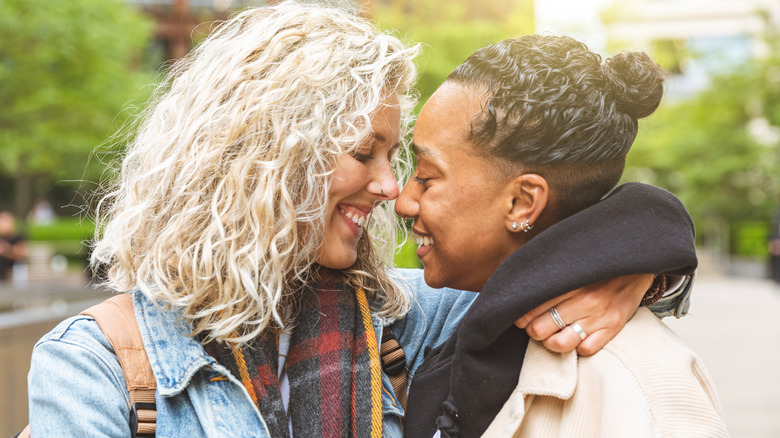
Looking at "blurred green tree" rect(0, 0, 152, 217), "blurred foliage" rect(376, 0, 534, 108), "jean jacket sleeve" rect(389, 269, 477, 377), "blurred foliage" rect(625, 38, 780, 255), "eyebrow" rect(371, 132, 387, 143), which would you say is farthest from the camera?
"blurred foliage" rect(625, 38, 780, 255)

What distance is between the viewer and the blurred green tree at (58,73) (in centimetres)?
1241

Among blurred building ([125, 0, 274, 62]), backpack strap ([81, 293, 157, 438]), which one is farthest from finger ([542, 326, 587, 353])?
blurred building ([125, 0, 274, 62])

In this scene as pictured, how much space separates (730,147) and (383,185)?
21.9 meters

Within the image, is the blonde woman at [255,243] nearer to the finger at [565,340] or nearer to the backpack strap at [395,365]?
the backpack strap at [395,365]

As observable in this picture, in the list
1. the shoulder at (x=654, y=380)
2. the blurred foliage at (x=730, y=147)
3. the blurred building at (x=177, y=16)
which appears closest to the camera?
the shoulder at (x=654, y=380)

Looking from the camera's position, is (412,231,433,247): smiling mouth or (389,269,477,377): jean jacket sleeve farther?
(389,269,477,377): jean jacket sleeve

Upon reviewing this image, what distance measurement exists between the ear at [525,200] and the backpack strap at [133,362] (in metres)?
1.01

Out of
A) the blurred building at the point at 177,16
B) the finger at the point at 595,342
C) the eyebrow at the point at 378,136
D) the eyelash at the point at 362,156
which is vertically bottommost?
the blurred building at the point at 177,16

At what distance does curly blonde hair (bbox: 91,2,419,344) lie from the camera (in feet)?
6.45

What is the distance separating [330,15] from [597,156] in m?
0.91

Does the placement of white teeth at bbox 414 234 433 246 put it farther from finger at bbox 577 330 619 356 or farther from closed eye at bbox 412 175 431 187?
finger at bbox 577 330 619 356

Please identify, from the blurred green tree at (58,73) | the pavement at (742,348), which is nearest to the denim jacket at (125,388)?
the pavement at (742,348)

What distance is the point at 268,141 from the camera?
80.4 inches

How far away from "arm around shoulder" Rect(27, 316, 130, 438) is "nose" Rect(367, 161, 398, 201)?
0.88 m
